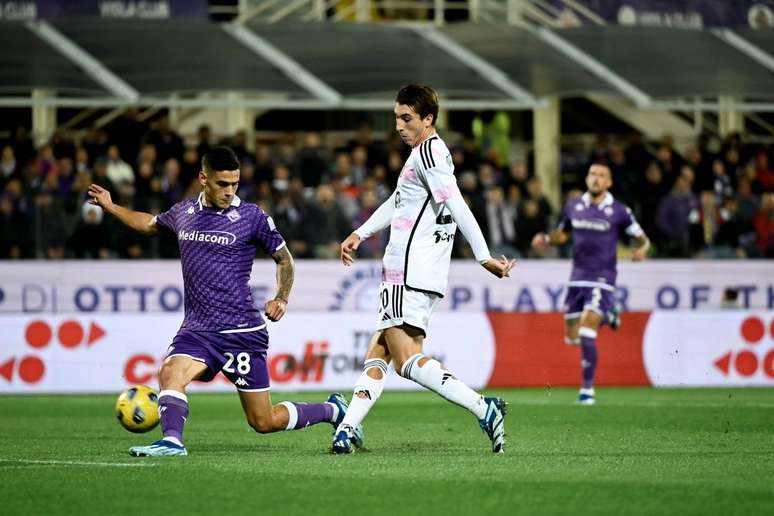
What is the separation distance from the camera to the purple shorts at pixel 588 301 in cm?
1678

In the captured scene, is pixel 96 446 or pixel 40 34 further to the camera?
pixel 40 34

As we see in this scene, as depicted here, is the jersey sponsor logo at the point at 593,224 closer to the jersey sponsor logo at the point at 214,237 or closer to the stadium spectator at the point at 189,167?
the stadium spectator at the point at 189,167

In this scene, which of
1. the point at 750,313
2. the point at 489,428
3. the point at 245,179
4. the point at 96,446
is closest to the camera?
the point at 489,428

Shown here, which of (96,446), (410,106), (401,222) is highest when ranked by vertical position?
(410,106)

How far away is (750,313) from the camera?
2050 cm

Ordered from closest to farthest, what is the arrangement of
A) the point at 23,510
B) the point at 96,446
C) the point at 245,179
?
1. the point at 23,510
2. the point at 96,446
3. the point at 245,179

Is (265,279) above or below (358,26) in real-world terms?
below

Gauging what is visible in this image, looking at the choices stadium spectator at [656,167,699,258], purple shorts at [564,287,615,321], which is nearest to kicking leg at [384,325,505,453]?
purple shorts at [564,287,615,321]

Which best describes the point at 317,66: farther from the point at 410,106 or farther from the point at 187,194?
the point at 410,106

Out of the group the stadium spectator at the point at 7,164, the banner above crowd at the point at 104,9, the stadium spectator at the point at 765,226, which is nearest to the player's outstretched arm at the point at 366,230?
the stadium spectator at the point at 7,164

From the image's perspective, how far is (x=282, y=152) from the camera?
23031mm

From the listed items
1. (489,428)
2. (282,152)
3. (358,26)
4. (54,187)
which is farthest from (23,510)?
(358,26)

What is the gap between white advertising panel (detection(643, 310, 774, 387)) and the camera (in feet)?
67.1

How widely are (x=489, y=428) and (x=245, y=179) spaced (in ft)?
42.2
